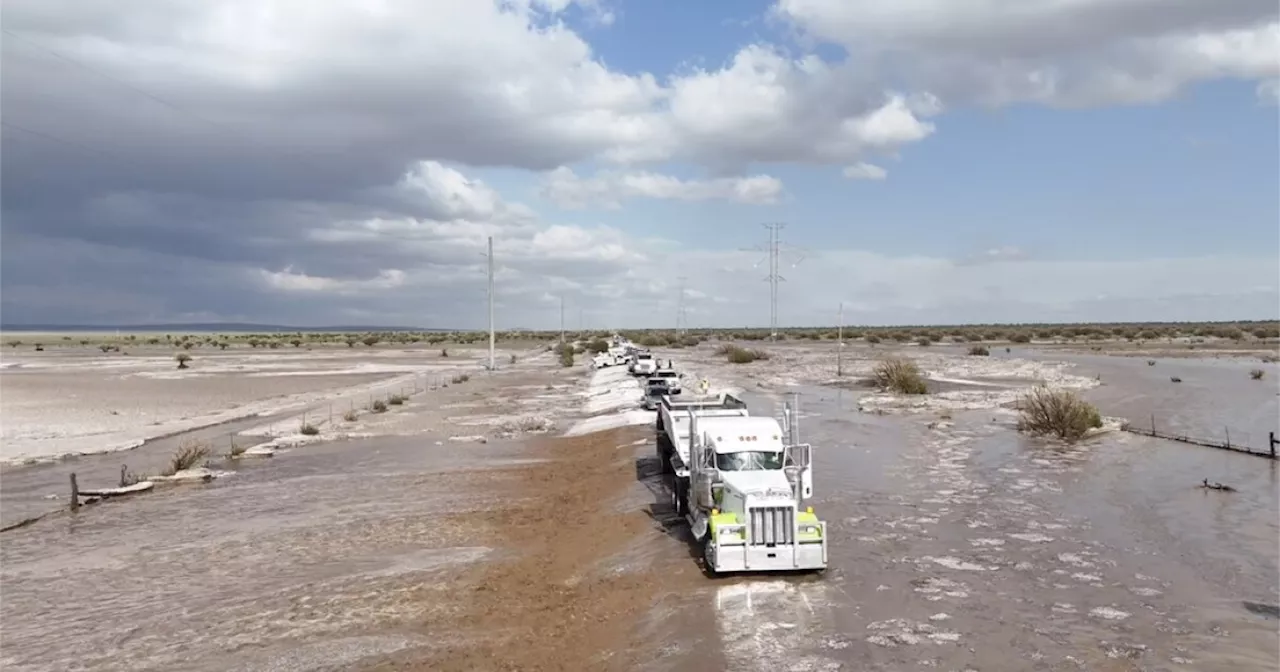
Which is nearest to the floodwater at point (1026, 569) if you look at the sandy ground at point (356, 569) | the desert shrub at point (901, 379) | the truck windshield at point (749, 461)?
the truck windshield at point (749, 461)

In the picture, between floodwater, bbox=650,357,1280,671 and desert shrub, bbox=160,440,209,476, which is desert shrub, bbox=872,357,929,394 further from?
desert shrub, bbox=160,440,209,476

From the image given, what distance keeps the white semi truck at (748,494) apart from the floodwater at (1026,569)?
51 centimetres

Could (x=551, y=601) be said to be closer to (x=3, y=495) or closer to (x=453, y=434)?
(x=3, y=495)

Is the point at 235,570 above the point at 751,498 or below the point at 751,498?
below

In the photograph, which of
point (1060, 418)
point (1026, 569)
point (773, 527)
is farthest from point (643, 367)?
point (773, 527)

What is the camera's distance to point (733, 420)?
55.7 ft

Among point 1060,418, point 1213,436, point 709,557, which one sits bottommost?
point 1213,436

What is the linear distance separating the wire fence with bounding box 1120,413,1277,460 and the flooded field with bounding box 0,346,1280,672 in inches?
41.3

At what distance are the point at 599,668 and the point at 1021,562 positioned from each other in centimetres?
848

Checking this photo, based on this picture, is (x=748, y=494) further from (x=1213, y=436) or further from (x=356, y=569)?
(x=1213, y=436)

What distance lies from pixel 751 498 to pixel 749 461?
2088 millimetres

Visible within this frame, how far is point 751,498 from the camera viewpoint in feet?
45.9

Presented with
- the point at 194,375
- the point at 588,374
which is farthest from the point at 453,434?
the point at 194,375

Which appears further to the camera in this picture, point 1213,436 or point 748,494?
point 1213,436
